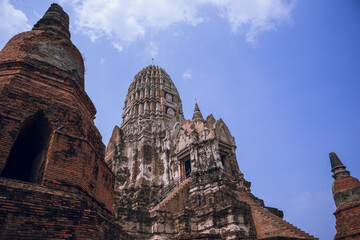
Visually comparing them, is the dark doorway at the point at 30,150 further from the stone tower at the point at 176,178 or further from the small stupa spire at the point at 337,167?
the small stupa spire at the point at 337,167

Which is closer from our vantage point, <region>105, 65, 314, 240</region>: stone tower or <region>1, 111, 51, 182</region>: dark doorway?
<region>1, 111, 51, 182</region>: dark doorway

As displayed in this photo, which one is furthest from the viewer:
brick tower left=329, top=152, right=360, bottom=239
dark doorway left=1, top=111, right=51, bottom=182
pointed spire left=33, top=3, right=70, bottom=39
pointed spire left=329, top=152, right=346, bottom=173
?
pointed spire left=329, top=152, right=346, bottom=173

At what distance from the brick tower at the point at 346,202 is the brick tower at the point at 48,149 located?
9244mm

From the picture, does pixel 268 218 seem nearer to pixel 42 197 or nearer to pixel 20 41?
pixel 42 197

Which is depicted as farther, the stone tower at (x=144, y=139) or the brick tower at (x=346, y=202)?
the stone tower at (x=144, y=139)

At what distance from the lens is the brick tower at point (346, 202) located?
952 cm

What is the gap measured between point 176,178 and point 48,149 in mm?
16377

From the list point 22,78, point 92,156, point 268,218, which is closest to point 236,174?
point 268,218

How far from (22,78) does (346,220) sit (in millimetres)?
12580

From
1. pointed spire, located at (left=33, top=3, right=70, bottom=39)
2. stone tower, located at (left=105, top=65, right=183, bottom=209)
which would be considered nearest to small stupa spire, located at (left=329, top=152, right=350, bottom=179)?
pointed spire, located at (left=33, top=3, right=70, bottom=39)

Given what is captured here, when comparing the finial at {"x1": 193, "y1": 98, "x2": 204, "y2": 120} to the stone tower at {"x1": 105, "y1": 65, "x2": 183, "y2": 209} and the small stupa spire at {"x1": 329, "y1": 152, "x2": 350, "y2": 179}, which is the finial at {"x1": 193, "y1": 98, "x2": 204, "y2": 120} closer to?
the stone tower at {"x1": 105, "y1": 65, "x2": 183, "y2": 209}

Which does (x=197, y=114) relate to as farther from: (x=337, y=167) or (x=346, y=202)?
(x=346, y=202)

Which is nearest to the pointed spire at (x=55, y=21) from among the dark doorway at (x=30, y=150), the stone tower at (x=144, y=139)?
the dark doorway at (x=30, y=150)

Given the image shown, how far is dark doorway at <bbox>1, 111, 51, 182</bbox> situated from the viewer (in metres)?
5.22
